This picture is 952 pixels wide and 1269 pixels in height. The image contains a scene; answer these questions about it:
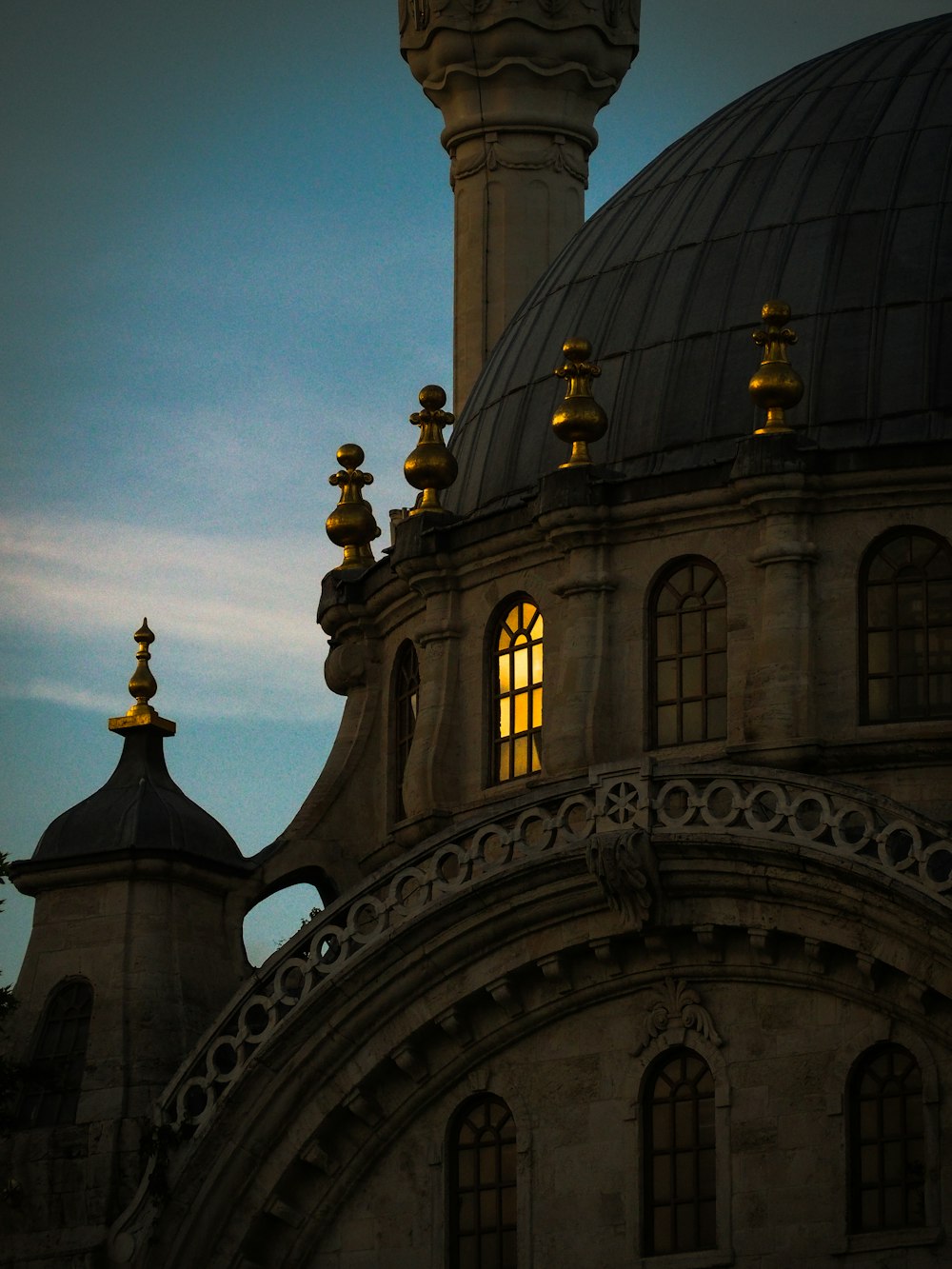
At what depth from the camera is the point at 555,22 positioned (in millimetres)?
63625

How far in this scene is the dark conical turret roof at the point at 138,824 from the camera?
46.5 m

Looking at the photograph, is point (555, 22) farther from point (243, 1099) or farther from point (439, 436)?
point (243, 1099)

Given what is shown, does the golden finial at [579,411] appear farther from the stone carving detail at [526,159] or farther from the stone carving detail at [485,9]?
the stone carving detail at [485,9]

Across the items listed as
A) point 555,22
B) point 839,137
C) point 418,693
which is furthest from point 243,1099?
point 555,22

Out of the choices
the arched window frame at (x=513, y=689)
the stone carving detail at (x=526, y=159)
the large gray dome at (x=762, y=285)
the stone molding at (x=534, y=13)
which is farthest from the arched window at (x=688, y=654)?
the stone molding at (x=534, y=13)

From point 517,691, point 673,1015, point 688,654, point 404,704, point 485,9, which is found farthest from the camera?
point 485,9

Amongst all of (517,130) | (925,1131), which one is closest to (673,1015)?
(925,1131)

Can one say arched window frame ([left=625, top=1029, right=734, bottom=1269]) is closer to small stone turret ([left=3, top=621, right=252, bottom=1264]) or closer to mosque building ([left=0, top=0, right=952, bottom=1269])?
mosque building ([left=0, top=0, right=952, bottom=1269])

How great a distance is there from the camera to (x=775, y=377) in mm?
46438

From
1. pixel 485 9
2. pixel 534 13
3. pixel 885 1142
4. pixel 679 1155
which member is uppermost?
pixel 485 9

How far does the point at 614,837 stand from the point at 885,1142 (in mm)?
4360

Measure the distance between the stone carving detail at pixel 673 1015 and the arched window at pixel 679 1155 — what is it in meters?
0.28

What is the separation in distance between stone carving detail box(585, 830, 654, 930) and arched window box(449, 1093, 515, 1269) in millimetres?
3147

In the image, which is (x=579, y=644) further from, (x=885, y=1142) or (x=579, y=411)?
(x=885, y=1142)
